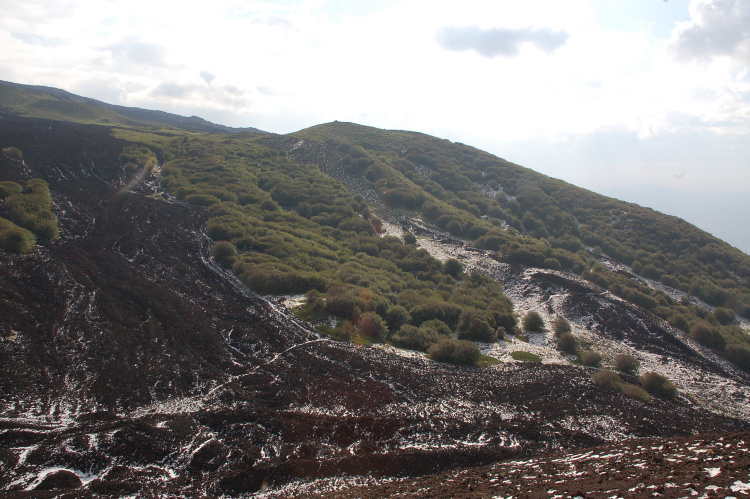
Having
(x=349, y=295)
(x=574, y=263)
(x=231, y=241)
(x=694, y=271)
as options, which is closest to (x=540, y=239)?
(x=574, y=263)

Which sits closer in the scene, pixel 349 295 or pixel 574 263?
pixel 349 295

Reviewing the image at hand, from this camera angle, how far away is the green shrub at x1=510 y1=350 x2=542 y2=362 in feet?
127

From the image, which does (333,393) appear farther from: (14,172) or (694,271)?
(694,271)

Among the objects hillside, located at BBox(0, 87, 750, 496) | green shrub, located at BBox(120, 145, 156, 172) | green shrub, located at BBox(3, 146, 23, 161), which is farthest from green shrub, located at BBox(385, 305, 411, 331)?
green shrub, located at BBox(3, 146, 23, 161)

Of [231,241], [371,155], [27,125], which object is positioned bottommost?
[231,241]

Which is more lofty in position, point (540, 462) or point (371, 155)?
point (371, 155)

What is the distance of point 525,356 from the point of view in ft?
129

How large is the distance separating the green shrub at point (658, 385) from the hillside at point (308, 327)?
0.16 m

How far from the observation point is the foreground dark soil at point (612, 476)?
12594mm

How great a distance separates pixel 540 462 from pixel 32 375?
2954cm

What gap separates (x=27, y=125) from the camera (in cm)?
8538

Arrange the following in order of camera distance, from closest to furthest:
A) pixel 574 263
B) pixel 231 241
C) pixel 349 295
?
pixel 349 295 < pixel 231 241 < pixel 574 263

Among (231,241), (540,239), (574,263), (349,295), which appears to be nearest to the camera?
(349,295)

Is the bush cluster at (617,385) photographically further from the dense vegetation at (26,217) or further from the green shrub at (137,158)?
the green shrub at (137,158)
